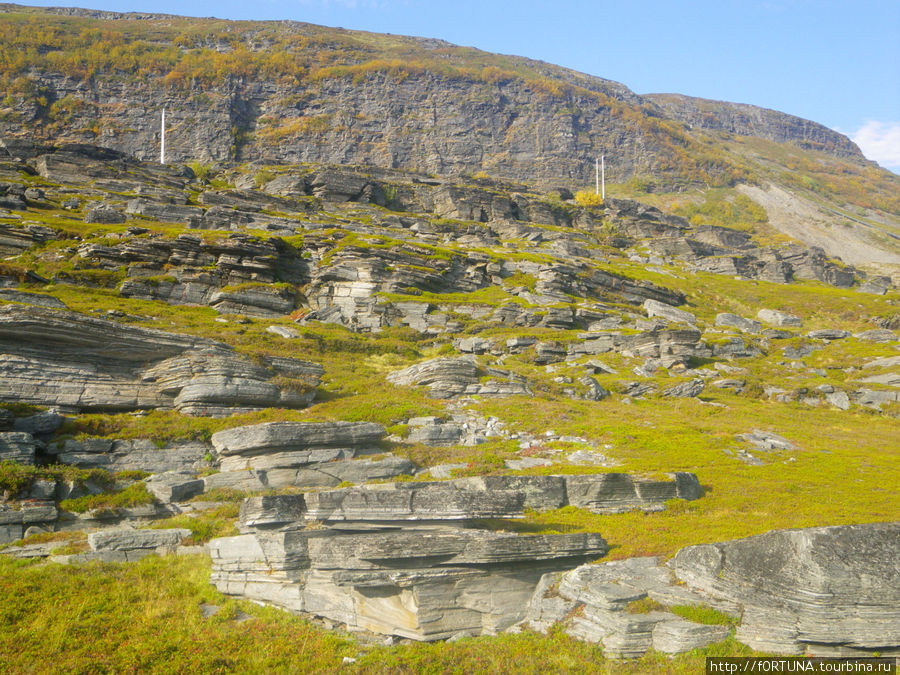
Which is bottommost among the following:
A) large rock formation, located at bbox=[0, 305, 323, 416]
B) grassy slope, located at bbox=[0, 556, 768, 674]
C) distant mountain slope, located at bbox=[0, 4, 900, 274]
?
grassy slope, located at bbox=[0, 556, 768, 674]

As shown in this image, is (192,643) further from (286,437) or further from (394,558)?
(286,437)

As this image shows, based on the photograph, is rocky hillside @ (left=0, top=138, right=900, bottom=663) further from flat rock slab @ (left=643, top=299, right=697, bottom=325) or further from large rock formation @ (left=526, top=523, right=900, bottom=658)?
flat rock slab @ (left=643, top=299, right=697, bottom=325)

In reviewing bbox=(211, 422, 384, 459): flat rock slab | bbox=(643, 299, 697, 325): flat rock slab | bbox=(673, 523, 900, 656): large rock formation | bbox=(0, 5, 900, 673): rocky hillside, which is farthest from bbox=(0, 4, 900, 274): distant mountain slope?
bbox=(673, 523, 900, 656): large rock formation

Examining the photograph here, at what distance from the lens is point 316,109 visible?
148 meters

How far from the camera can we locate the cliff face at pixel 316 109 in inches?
5022

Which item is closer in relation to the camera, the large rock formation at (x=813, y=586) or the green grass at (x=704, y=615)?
the large rock formation at (x=813, y=586)

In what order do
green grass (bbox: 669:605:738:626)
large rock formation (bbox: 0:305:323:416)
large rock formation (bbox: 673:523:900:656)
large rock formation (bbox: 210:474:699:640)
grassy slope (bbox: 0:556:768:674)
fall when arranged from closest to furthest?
1. large rock formation (bbox: 673:523:900:656)
2. grassy slope (bbox: 0:556:768:674)
3. green grass (bbox: 669:605:738:626)
4. large rock formation (bbox: 210:474:699:640)
5. large rock formation (bbox: 0:305:323:416)

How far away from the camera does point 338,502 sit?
1193 centimetres

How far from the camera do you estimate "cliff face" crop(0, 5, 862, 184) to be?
128 m

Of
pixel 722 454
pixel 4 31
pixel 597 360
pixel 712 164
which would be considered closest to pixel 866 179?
pixel 712 164

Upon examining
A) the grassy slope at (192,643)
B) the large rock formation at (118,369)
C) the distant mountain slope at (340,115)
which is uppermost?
the distant mountain slope at (340,115)

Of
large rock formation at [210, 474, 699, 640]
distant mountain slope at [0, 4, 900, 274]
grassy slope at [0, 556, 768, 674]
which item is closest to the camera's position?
grassy slope at [0, 556, 768, 674]

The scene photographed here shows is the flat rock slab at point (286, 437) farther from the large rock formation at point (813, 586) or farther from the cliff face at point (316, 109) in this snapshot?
the cliff face at point (316, 109)

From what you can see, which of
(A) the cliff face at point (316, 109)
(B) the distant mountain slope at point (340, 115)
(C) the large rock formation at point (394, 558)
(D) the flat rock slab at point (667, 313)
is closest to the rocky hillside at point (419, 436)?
(C) the large rock formation at point (394, 558)
